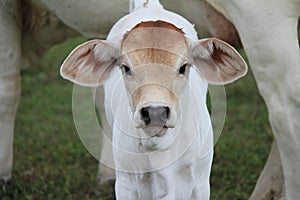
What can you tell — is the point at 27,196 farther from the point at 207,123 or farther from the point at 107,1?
the point at 207,123

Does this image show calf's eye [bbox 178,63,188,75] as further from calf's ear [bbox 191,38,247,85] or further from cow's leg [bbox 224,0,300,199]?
cow's leg [bbox 224,0,300,199]

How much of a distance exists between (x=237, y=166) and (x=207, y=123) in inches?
77.6

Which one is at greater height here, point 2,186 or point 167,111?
point 167,111

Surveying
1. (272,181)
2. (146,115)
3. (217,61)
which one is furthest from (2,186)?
(146,115)

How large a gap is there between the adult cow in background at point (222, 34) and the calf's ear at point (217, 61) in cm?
49

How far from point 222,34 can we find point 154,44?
4.28 ft

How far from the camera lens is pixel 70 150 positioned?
6.83 metres

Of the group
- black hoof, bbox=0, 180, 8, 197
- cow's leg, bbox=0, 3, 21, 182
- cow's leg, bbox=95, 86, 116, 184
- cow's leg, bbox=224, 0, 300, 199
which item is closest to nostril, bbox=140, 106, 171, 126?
cow's leg, bbox=224, 0, 300, 199

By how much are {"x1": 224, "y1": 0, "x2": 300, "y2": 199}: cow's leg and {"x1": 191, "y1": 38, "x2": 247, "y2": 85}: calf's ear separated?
0.48 metres

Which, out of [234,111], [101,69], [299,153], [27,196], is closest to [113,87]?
[101,69]

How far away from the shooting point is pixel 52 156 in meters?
6.70

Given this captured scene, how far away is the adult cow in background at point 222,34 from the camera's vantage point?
452cm

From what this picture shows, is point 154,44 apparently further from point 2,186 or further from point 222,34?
point 2,186

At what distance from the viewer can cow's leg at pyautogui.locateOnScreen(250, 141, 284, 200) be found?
5.33 meters
